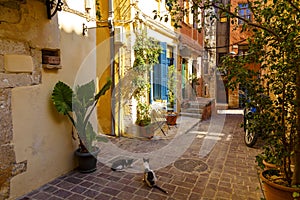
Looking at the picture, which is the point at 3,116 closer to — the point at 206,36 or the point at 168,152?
the point at 168,152

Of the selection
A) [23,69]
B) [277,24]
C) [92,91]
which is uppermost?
[277,24]

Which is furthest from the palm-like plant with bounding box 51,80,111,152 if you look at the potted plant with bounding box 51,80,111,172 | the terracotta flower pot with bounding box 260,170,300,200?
the terracotta flower pot with bounding box 260,170,300,200

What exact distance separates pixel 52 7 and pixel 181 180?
11.2 feet

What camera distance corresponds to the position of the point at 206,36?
14352 mm

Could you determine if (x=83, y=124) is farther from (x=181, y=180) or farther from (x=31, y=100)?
(x=181, y=180)

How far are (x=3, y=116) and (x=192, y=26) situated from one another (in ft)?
32.7

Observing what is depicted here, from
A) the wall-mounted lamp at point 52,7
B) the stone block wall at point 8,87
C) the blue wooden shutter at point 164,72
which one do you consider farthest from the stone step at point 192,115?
the stone block wall at point 8,87

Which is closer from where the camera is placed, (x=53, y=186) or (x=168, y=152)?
(x=53, y=186)

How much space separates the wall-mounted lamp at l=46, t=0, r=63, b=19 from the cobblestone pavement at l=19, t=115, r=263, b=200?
2.64m

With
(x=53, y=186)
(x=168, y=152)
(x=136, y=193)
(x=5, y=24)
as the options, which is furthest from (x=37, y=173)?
(x=168, y=152)

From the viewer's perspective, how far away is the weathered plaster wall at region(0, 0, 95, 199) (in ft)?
9.32

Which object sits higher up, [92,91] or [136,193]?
[92,91]

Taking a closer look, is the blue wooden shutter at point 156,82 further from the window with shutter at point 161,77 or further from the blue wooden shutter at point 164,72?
the blue wooden shutter at point 164,72

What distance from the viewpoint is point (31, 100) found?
3152mm
